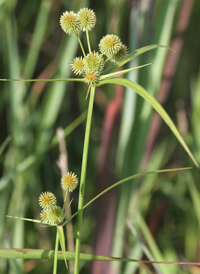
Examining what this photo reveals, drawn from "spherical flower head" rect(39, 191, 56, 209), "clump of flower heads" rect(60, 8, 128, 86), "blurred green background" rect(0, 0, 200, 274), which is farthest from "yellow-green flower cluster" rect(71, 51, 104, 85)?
"blurred green background" rect(0, 0, 200, 274)

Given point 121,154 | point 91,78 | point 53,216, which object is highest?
point 121,154

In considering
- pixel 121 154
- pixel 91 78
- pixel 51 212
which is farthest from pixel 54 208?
pixel 121 154

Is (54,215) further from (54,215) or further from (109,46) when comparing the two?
(109,46)

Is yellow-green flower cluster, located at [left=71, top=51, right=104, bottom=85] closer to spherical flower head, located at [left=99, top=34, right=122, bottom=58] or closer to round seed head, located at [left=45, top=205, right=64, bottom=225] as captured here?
spherical flower head, located at [left=99, top=34, right=122, bottom=58]

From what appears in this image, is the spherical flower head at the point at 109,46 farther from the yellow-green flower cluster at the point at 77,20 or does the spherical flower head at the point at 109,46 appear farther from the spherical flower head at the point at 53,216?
the spherical flower head at the point at 53,216

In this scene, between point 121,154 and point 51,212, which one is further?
point 121,154

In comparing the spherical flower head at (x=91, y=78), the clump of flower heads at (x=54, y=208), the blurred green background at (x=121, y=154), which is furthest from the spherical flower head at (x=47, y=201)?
the blurred green background at (x=121, y=154)

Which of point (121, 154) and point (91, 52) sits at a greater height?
point (121, 154)
